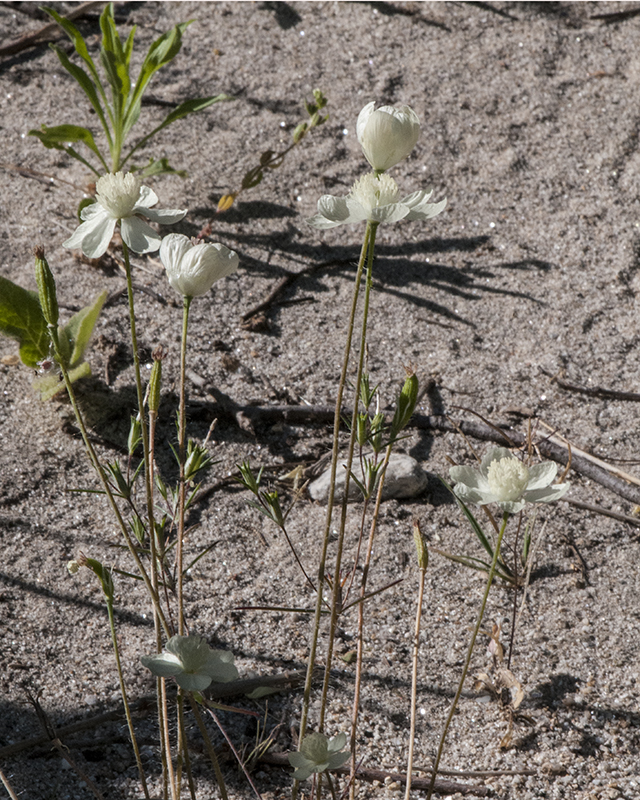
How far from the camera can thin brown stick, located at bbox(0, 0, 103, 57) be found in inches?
119

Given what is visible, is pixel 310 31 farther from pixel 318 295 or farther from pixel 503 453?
pixel 503 453

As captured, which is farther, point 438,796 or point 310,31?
point 310,31

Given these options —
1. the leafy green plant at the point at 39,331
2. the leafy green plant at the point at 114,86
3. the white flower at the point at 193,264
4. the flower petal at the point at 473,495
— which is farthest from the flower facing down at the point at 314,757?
the leafy green plant at the point at 114,86

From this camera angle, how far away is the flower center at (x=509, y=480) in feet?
3.31

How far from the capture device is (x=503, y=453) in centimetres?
109

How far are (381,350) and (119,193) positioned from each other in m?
1.42

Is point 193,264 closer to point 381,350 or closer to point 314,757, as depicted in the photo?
point 314,757

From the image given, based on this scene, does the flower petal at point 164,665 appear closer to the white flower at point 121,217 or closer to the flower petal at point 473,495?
the flower petal at point 473,495

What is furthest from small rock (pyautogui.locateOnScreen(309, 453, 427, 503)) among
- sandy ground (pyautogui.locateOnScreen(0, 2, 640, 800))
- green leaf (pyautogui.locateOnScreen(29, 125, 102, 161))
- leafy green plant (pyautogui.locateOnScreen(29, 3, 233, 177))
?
green leaf (pyautogui.locateOnScreen(29, 125, 102, 161))

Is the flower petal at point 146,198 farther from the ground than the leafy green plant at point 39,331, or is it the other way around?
the leafy green plant at point 39,331

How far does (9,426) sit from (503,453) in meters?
1.45

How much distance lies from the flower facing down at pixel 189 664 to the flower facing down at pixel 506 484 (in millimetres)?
398

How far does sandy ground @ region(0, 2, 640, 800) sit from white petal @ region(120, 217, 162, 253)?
2.35ft

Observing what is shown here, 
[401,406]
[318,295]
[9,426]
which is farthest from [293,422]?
[401,406]
